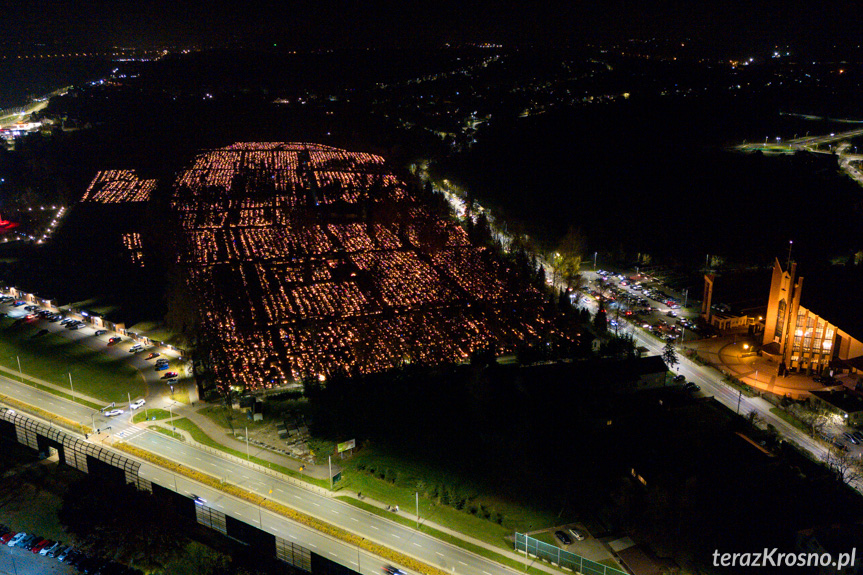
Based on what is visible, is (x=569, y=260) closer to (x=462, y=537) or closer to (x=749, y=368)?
(x=749, y=368)

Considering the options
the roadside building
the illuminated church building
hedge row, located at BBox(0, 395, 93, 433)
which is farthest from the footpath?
the illuminated church building

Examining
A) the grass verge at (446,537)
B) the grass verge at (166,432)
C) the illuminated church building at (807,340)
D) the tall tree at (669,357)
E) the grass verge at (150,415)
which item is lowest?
the grass verge at (446,537)

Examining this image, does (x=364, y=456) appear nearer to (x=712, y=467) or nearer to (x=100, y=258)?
(x=712, y=467)

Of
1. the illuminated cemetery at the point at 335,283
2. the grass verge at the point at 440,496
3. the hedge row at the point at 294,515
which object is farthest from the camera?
the illuminated cemetery at the point at 335,283

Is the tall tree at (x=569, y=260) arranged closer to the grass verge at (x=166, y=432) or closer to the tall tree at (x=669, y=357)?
the tall tree at (x=669, y=357)

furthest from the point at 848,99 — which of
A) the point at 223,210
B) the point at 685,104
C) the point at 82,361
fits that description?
the point at 82,361

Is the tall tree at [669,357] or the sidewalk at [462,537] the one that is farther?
the tall tree at [669,357]

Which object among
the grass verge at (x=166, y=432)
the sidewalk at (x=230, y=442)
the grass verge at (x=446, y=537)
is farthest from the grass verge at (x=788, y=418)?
the grass verge at (x=166, y=432)
